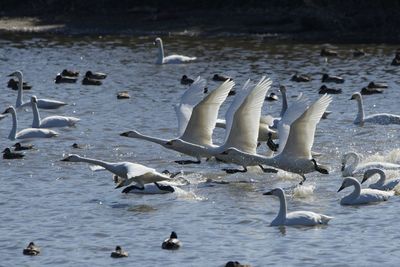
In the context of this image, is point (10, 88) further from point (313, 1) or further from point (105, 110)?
point (313, 1)

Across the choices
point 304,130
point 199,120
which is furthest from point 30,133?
point 304,130

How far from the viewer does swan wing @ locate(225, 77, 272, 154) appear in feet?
75.3

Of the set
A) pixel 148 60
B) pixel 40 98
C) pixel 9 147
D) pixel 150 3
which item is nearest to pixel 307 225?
pixel 9 147

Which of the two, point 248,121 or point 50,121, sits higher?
point 248,121

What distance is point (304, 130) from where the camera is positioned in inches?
881

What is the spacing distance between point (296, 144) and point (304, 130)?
0.32m

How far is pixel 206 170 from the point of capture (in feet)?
81.6

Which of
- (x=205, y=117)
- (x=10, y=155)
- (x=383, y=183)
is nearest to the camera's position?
(x=383, y=183)

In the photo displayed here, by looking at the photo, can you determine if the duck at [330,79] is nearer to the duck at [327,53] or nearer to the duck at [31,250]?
the duck at [327,53]

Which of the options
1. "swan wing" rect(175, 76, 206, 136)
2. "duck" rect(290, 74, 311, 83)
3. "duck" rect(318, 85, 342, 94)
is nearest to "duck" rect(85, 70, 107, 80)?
"duck" rect(290, 74, 311, 83)

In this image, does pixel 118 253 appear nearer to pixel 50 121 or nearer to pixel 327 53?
pixel 50 121

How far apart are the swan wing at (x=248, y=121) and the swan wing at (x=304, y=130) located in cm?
69

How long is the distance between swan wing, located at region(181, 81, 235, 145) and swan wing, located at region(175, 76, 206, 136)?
2.18 feet

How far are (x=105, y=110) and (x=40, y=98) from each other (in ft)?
10.4
